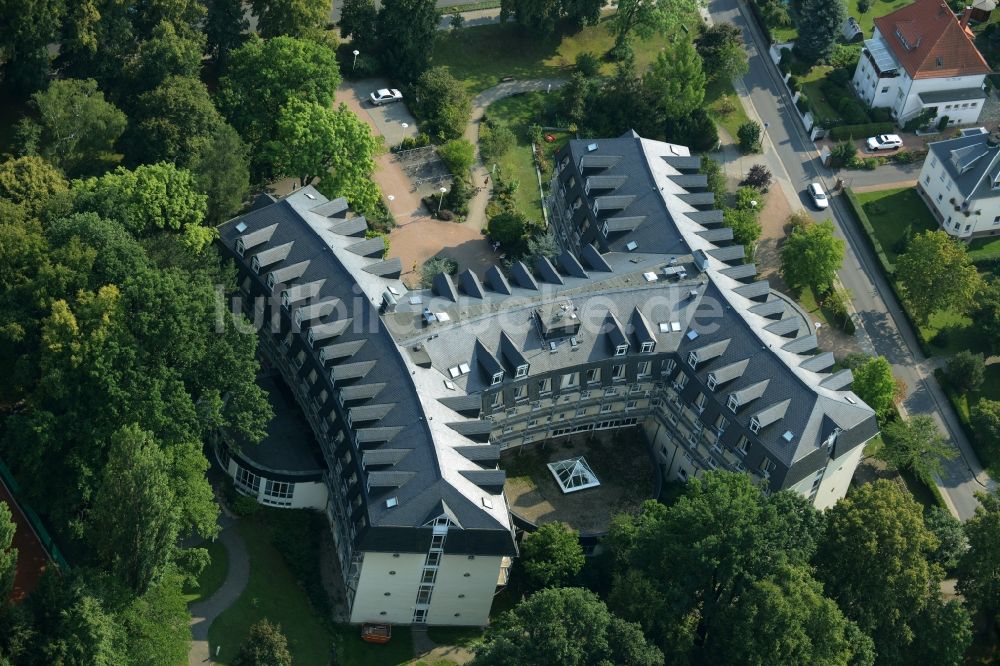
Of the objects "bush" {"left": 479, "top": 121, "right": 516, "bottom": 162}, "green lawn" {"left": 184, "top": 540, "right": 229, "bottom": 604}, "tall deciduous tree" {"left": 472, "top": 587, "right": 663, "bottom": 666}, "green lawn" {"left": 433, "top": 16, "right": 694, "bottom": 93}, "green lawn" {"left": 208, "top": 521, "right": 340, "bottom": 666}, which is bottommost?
"green lawn" {"left": 208, "top": 521, "right": 340, "bottom": 666}

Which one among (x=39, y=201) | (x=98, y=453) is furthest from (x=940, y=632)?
(x=39, y=201)

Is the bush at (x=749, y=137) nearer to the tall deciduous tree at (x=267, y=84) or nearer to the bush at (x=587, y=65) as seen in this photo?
the bush at (x=587, y=65)

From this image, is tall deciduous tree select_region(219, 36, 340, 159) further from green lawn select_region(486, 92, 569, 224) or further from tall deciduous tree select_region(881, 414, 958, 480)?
tall deciduous tree select_region(881, 414, 958, 480)

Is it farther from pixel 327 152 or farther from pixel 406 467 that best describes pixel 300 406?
pixel 327 152

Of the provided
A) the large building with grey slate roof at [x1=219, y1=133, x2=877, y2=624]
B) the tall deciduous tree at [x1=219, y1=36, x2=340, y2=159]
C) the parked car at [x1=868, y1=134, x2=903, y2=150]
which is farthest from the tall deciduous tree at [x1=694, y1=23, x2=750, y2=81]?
the tall deciduous tree at [x1=219, y1=36, x2=340, y2=159]

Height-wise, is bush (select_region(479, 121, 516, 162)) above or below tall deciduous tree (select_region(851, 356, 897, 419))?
above

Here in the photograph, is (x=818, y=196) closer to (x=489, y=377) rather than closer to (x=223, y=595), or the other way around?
(x=489, y=377)

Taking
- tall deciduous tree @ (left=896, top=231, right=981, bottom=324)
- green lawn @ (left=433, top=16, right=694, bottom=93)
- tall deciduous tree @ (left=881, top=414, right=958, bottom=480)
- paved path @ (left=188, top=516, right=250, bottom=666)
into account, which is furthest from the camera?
green lawn @ (left=433, top=16, right=694, bottom=93)
